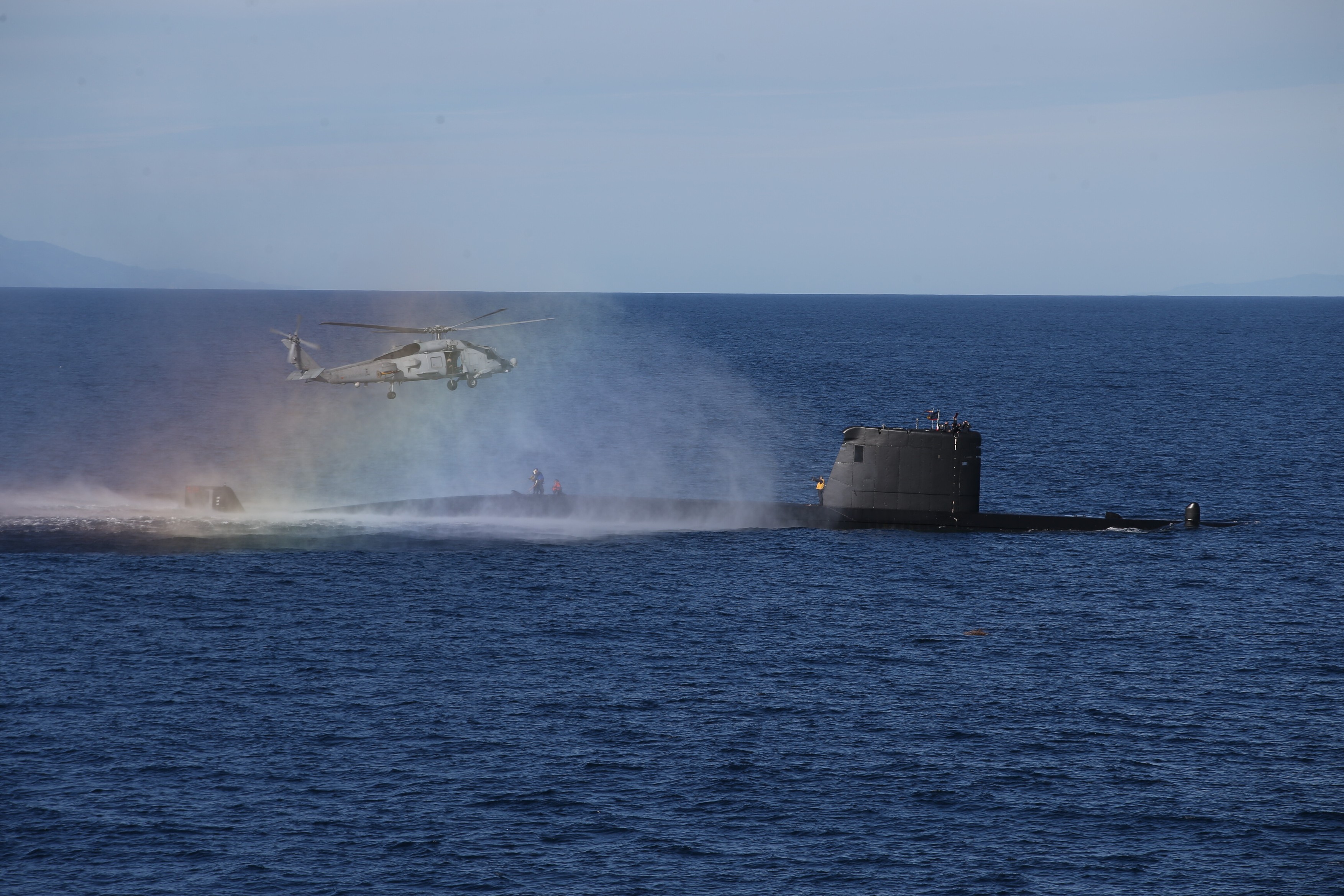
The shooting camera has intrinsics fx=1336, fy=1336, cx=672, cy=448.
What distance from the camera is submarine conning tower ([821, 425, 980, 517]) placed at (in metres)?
68.9

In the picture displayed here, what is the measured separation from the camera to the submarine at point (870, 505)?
69.6m

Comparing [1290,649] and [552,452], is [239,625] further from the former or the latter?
[552,452]

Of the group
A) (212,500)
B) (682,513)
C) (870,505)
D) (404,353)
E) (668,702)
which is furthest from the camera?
(682,513)

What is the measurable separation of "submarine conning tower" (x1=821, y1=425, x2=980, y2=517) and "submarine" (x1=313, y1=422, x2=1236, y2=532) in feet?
0.15

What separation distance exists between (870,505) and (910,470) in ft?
12.2

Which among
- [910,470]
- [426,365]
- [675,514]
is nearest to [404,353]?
[426,365]

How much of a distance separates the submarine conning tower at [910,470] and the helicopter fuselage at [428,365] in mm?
20682

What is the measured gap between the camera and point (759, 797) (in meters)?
39.0

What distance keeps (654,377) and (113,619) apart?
144 meters

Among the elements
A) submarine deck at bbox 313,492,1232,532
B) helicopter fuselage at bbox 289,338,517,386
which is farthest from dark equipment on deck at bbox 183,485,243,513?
helicopter fuselage at bbox 289,338,517,386

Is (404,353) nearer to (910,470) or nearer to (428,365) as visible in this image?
(428,365)

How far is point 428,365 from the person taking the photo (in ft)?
188

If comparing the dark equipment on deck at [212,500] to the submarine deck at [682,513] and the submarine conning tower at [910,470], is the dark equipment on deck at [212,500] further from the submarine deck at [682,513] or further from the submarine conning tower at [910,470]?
the submarine conning tower at [910,470]

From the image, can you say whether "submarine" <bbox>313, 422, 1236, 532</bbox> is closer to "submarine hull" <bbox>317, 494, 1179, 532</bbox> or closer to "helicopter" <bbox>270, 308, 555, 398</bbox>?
"submarine hull" <bbox>317, 494, 1179, 532</bbox>
